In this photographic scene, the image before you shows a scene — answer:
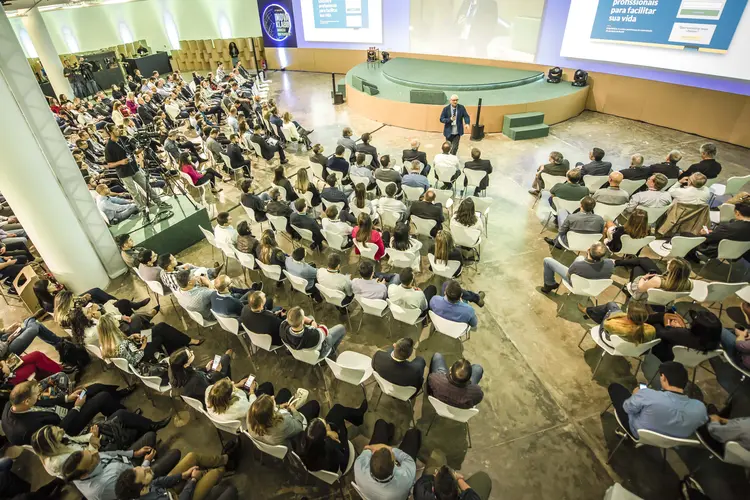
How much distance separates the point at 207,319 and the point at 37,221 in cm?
254

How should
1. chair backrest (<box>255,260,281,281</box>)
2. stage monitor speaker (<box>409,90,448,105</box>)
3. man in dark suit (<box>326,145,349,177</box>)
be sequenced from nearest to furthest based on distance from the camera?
chair backrest (<box>255,260,281,281</box>) → man in dark suit (<box>326,145,349,177</box>) → stage monitor speaker (<box>409,90,448,105</box>)

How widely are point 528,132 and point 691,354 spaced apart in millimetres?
7179

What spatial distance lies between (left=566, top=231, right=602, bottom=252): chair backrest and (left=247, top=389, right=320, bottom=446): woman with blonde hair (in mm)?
3862

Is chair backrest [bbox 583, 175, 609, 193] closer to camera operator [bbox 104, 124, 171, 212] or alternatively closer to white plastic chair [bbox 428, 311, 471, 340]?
white plastic chair [bbox 428, 311, 471, 340]

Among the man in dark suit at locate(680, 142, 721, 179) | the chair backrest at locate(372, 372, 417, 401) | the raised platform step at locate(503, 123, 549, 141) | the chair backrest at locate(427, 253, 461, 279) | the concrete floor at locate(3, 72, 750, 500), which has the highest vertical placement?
the man in dark suit at locate(680, 142, 721, 179)

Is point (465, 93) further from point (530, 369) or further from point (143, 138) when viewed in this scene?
point (530, 369)

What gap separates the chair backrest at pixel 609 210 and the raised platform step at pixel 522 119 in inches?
188

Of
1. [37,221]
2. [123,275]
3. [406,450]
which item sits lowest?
[123,275]

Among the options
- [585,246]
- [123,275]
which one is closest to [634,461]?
[585,246]

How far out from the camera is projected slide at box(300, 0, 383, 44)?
14008 millimetres

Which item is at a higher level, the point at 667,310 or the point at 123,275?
the point at 667,310

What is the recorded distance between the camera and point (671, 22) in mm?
8547

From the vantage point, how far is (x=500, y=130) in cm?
991

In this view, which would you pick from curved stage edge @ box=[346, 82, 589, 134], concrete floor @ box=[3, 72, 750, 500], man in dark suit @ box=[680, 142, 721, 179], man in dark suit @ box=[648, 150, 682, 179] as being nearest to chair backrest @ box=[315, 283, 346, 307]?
concrete floor @ box=[3, 72, 750, 500]
